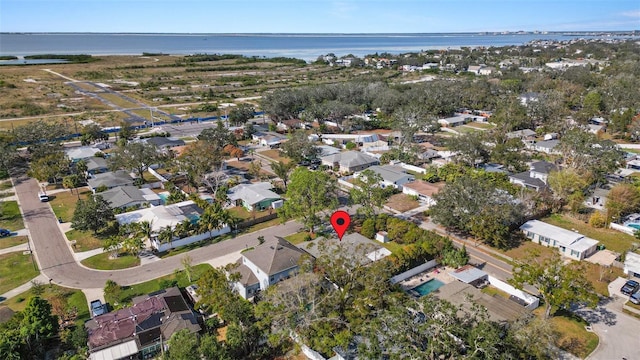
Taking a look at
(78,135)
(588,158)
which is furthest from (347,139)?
(78,135)

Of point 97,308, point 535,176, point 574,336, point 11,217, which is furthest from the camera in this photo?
point 535,176

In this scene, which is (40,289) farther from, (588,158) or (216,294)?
(588,158)


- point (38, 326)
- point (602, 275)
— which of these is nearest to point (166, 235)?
point (38, 326)

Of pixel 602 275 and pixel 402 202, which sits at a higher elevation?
pixel 402 202

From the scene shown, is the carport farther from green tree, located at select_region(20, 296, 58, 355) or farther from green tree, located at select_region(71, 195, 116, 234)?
green tree, located at select_region(71, 195, 116, 234)

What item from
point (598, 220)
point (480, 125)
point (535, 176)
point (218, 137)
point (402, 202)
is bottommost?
point (402, 202)

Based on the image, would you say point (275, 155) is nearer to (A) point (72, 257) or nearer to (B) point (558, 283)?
(A) point (72, 257)

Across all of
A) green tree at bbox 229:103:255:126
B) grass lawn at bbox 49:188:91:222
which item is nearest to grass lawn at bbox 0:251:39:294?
grass lawn at bbox 49:188:91:222
